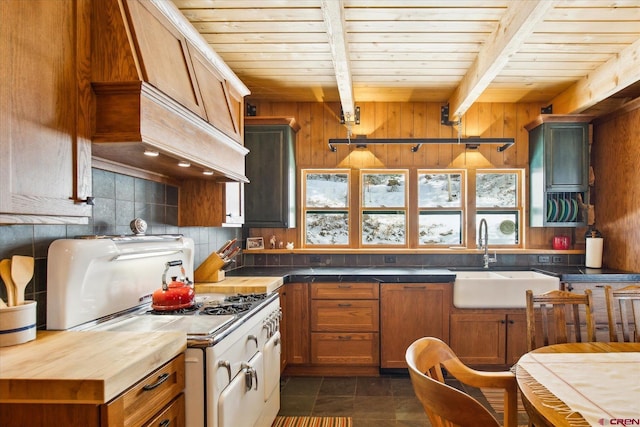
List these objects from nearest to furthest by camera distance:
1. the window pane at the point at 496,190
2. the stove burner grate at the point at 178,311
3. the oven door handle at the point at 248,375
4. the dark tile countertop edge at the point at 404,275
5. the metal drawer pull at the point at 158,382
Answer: the metal drawer pull at the point at 158,382 → the oven door handle at the point at 248,375 → the stove burner grate at the point at 178,311 → the dark tile countertop edge at the point at 404,275 → the window pane at the point at 496,190

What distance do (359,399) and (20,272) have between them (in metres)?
2.38

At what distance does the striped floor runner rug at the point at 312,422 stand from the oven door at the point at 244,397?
0.50 metres

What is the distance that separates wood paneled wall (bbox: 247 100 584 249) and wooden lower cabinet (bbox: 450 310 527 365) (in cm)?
108

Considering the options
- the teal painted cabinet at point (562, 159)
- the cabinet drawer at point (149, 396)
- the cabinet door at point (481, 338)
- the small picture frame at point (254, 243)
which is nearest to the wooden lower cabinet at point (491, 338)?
the cabinet door at point (481, 338)

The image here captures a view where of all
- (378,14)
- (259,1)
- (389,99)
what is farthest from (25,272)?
(389,99)

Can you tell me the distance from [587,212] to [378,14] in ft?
9.43

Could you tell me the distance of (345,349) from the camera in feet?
11.0

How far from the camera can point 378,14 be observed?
7.87 feet

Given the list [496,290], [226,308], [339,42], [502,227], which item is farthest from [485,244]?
[226,308]

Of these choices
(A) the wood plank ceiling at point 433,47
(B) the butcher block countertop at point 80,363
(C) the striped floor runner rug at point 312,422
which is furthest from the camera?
(C) the striped floor runner rug at point 312,422

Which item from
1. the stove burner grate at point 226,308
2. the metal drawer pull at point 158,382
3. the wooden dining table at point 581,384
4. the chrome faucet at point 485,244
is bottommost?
the wooden dining table at point 581,384

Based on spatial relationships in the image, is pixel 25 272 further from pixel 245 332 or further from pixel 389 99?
pixel 389 99

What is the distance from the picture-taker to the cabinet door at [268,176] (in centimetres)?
372

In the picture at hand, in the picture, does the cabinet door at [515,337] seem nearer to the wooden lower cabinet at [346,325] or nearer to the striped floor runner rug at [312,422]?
the wooden lower cabinet at [346,325]
